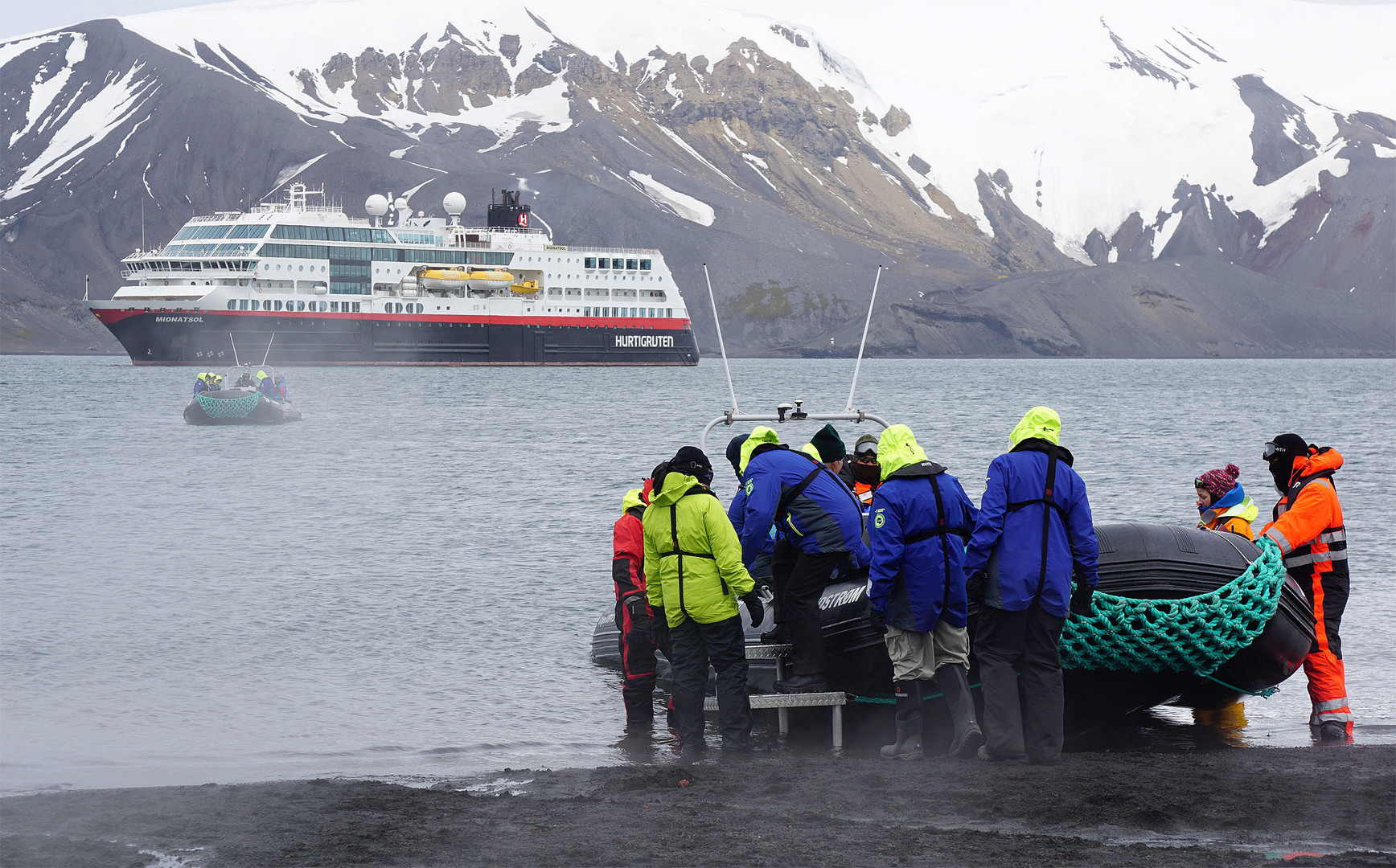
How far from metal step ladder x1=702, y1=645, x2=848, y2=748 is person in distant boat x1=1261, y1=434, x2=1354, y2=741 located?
2.84 m

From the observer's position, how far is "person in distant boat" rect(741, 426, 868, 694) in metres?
8.36

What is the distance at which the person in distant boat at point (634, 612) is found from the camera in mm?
9219

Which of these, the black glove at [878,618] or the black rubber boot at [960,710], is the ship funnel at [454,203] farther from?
the black rubber boot at [960,710]

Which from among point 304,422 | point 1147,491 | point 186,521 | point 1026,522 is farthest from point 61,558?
point 304,422

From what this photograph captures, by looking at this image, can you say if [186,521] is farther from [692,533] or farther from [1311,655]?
[1311,655]

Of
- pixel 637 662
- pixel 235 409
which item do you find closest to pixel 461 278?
pixel 235 409

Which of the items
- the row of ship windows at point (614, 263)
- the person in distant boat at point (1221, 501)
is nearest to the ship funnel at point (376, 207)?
the row of ship windows at point (614, 263)

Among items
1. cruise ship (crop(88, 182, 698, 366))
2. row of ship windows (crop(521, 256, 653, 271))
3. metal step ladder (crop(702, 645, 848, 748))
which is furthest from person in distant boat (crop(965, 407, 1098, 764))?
row of ship windows (crop(521, 256, 653, 271))

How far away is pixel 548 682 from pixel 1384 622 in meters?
8.49

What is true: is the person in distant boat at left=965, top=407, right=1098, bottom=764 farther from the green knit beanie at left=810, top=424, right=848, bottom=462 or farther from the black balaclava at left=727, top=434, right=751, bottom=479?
the black balaclava at left=727, top=434, right=751, bottom=479

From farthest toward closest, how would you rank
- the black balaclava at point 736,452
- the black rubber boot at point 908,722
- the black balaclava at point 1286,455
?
the black balaclava at point 736,452
the black balaclava at point 1286,455
the black rubber boot at point 908,722

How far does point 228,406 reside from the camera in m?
47.7

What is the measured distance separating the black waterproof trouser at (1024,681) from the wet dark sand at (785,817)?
0.18 meters

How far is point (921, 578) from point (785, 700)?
1431mm
